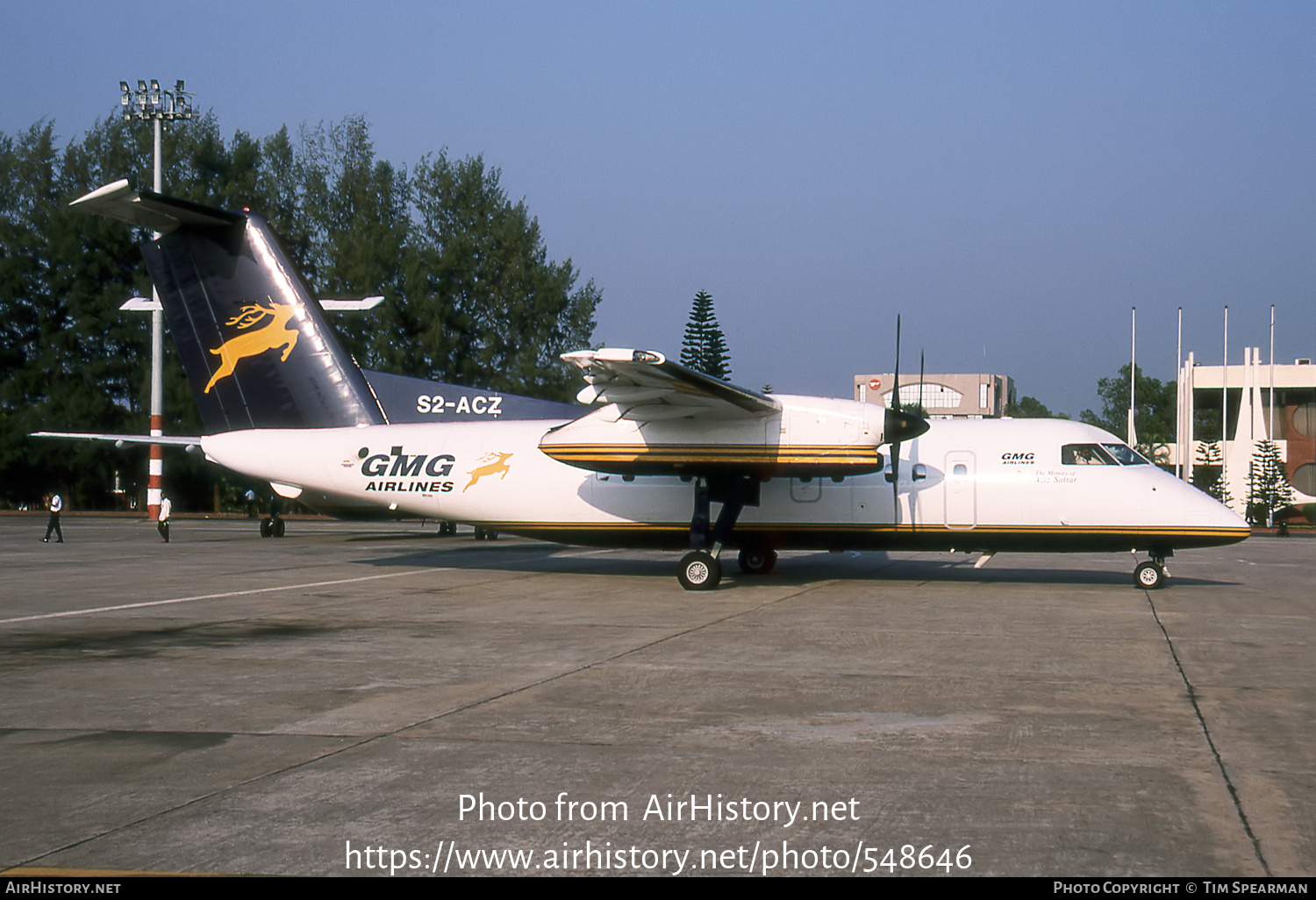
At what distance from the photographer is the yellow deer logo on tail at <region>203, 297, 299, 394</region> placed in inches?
768

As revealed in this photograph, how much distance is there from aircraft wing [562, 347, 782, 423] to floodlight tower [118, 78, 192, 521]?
28.6 metres

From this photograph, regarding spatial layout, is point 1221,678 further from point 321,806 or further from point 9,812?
point 9,812

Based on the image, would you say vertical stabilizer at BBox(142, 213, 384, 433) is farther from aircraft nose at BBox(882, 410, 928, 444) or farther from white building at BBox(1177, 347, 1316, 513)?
white building at BBox(1177, 347, 1316, 513)

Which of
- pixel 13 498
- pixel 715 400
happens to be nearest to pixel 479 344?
pixel 13 498

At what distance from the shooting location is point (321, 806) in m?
5.52

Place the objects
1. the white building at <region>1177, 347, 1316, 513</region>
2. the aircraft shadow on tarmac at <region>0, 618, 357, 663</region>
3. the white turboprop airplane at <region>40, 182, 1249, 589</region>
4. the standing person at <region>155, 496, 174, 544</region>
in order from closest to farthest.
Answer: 1. the aircraft shadow on tarmac at <region>0, 618, 357, 663</region>
2. the white turboprop airplane at <region>40, 182, 1249, 589</region>
3. the standing person at <region>155, 496, 174, 544</region>
4. the white building at <region>1177, 347, 1316, 513</region>

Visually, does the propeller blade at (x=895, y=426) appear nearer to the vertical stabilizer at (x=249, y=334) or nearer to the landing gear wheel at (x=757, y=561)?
the landing gear wheel at (x=757, y=561)

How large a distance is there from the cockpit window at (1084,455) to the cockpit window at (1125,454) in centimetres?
11

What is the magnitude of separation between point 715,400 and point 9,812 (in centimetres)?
1215

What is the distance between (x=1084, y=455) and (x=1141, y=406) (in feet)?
388

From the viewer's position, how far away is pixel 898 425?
16.6m

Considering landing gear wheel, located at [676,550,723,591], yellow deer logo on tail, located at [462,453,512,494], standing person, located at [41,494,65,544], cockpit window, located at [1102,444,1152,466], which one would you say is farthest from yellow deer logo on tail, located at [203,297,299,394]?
cockpit window, located at [1102,444,1152,466]

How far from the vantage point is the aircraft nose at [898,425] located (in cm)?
1667

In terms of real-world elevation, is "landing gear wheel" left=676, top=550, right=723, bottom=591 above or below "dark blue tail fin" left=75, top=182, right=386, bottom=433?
below
